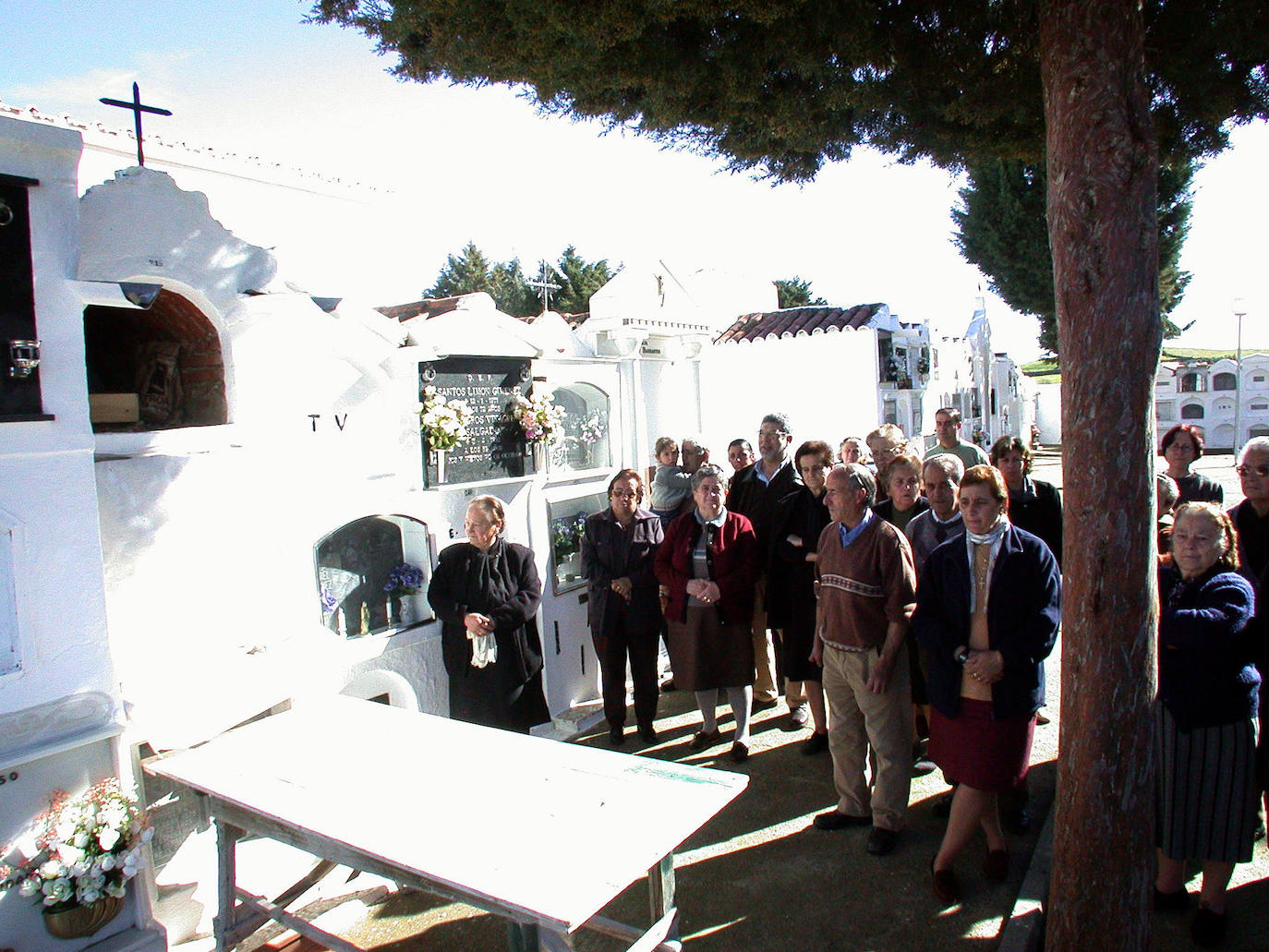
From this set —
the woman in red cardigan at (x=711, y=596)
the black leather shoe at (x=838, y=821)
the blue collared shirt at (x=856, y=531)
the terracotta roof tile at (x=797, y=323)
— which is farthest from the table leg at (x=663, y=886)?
the terracotta roof tile at (x=797, y=323)

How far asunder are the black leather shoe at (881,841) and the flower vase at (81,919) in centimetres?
314

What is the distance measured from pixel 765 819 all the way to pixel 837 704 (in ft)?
2.61

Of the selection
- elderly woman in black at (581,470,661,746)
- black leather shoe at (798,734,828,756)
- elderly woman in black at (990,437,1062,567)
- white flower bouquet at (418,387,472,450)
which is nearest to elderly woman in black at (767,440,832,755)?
black leather shoe at (798,734,828,756)

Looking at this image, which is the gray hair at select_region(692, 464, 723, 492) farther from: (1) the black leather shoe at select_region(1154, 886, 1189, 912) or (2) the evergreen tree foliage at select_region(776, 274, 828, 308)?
(2) the evergreen tree foliage at select_region(776, 274, 828, 308)

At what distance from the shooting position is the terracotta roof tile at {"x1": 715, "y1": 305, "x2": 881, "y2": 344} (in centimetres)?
1148

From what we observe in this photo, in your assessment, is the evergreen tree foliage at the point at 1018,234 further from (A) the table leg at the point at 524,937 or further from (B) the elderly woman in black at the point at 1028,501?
(A) the table leg at the point at 524,937

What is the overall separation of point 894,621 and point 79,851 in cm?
333

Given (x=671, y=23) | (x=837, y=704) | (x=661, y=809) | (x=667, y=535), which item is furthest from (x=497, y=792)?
(x=671, y=23)

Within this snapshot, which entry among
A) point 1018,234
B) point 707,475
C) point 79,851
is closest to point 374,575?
point 707,475

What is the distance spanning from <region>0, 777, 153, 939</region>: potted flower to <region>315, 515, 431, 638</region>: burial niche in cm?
162

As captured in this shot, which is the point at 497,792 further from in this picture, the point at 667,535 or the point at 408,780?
the point at 667,535

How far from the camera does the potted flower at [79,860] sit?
3010mm

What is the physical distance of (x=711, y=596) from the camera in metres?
5.07

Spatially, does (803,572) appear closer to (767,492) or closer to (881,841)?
(767,492)
